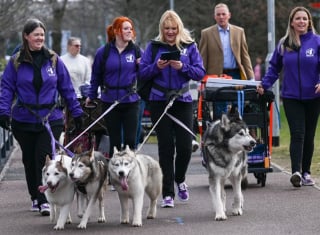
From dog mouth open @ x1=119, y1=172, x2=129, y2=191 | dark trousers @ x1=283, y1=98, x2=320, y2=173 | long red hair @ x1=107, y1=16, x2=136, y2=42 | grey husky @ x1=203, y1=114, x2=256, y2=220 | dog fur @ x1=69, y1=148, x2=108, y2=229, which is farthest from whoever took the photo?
dark trousers @ x1=283, y1=98, x2=320, y2=173

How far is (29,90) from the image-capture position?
34.5 feet

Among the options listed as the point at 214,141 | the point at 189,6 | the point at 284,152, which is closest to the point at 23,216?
the point at 214,141

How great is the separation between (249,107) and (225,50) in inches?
49.8

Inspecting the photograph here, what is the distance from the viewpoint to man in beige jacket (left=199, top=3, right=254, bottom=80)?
13766 millimetres

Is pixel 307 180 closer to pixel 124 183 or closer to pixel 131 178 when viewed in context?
pixel 131 178

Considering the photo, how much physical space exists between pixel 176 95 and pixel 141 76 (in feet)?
1.46

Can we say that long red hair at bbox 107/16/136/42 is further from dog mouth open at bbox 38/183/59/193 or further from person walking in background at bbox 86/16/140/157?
dog mouth open at bbox 38/183/59/193

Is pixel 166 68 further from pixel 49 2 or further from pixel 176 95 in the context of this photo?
pixel 49 2

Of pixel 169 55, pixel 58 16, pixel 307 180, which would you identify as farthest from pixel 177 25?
pixel 58 16

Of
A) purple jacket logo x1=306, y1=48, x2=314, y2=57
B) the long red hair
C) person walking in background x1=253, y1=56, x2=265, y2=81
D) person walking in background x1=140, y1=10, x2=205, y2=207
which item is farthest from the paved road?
person walking in background x1=253, y1=56, x2=265, y2=81

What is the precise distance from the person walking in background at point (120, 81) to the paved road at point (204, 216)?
2.77ft

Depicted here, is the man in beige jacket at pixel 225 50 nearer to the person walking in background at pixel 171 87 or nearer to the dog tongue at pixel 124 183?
the person walking in background at pixel 171 87

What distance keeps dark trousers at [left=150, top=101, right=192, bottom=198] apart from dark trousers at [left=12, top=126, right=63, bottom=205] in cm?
113

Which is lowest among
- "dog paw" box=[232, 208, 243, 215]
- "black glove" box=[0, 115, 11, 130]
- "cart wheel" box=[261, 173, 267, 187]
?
"cart wheel" box=[261, 173, 267, 187]
